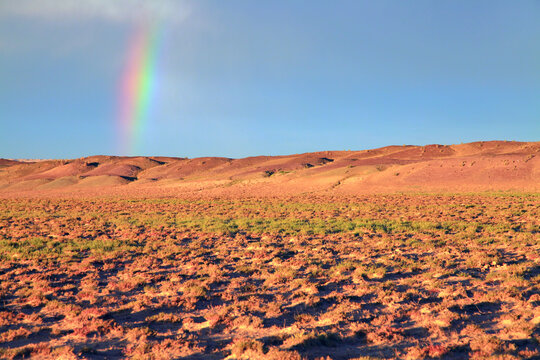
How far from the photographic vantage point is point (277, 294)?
10703 mm

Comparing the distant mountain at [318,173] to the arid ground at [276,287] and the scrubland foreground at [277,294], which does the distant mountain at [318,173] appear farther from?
the scrubland foreground at [277,294]

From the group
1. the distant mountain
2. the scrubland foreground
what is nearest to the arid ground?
the scrubland foreground

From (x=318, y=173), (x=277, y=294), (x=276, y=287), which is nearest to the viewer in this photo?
(x=277, y=294)

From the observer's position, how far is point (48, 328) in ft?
27.6

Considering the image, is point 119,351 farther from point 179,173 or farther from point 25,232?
point 179,173

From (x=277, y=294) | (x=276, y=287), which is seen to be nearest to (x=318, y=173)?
(x=276, y=287)

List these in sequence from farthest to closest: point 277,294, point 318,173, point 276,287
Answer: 1. point 318,173
2. point 276,287
3. point 277,294

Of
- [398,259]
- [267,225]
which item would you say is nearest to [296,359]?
[398,259]

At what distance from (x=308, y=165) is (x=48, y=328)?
287 feet

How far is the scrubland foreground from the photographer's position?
7.34 metres

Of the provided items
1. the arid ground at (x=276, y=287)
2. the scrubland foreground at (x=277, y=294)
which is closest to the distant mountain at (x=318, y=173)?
the arid ground at (x=276, y=287)

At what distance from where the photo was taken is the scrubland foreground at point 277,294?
734cm

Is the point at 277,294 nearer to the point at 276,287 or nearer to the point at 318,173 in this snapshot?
the point at 276,287

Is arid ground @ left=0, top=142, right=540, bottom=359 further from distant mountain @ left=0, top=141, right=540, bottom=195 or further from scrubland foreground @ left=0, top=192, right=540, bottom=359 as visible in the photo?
distant mountain @ left=0, top=141, right=540, bottom=195
